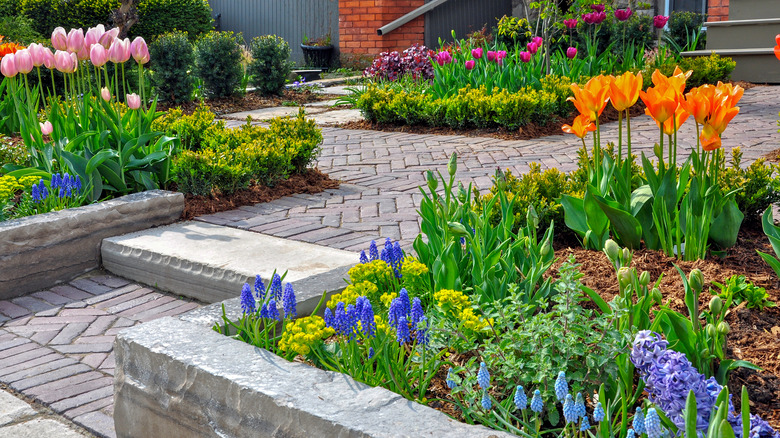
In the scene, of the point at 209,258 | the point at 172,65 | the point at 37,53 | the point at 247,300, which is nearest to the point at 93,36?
the point at 37,53

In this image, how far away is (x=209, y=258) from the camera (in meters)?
3.87

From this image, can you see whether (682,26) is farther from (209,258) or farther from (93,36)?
(209,258)

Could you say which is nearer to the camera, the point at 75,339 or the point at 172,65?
the point at 75,339

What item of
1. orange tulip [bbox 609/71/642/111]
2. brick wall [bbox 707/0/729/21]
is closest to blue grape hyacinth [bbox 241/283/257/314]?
orange tulip [bbox 609/71/642/111]

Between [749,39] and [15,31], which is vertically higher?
[15,31]

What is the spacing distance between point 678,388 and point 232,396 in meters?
1.17

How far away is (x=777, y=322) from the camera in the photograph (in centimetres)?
243

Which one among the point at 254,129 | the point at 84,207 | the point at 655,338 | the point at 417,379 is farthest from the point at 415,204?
the point at 655,338

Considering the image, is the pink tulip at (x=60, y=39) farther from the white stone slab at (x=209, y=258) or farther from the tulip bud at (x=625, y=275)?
the tulip bud at (x=625, y=275)

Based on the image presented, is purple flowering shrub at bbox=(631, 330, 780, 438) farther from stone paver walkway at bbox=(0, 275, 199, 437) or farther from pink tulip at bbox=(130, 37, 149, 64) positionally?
pink tulip at bbox=(130, 37, 149, 64)

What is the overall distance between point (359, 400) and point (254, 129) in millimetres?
4198

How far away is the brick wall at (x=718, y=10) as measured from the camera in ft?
38.2

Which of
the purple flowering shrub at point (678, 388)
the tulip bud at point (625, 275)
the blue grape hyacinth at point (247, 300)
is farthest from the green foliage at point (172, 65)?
the purple flowering shrub at point (678, 388)

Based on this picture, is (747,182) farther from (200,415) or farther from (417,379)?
(200,415)
